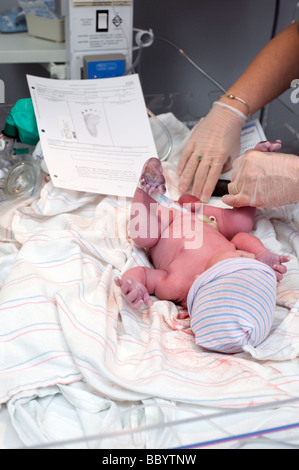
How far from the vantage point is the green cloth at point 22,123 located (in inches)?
54.1

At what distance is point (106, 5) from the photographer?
1.46 metres

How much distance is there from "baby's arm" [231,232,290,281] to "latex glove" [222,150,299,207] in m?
0.08

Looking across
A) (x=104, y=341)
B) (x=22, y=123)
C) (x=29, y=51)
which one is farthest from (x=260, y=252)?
(x=29, y=51)

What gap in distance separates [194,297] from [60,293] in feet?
0.87

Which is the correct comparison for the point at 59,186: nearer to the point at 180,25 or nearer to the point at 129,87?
the point at 129,87

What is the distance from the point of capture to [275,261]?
3.72 feet

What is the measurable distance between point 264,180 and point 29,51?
2.56ft

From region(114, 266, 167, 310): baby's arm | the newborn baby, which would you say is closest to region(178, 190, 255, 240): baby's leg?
the newborn baby

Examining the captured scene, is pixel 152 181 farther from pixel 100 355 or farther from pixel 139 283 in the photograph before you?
pixel 100 355

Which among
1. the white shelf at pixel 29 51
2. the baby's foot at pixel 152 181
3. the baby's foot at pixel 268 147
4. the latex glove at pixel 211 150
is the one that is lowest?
the latex glove at pixel 211 150

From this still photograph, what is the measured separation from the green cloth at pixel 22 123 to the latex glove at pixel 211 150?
16.0 inches

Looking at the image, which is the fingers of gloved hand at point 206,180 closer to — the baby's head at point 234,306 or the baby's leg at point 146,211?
the baby's leg at point 146,211

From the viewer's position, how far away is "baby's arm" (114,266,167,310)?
101cm

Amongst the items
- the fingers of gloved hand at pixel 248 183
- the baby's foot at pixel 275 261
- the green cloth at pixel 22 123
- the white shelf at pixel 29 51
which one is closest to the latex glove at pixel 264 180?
the fingers of gloved hand at pixel 248 183
